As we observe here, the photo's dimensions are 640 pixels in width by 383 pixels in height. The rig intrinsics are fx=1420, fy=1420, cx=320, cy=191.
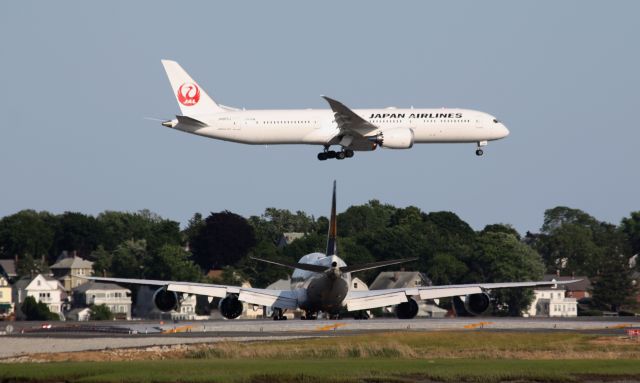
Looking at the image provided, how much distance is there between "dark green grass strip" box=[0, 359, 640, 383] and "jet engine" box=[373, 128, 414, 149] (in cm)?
4212

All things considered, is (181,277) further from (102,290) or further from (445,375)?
(445,375)

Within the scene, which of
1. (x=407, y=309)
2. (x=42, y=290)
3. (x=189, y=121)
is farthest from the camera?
(x=42, y=290)

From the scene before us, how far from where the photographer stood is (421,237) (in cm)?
14112

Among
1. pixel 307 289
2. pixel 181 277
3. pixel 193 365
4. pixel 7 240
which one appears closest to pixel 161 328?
pixel 307 289

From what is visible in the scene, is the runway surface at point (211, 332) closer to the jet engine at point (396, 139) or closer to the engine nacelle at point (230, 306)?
the engine nacelle at point (230, 306)

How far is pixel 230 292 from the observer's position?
62500 mm

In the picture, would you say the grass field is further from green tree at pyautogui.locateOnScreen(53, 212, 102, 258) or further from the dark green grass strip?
green tree at pyautogui.locateOnScreen(53, 212, 102, 258)

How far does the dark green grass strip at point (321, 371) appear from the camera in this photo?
122 ft

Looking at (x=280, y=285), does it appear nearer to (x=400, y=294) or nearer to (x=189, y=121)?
(x=189, y=121)

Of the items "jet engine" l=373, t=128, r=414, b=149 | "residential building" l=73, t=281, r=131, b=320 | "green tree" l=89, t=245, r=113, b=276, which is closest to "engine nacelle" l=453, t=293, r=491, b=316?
"jet engine" l=373, t=128, r=414, b=149

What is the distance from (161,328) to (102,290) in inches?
2896

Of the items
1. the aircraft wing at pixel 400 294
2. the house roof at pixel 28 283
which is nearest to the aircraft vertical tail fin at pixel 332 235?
the aircraft wing at pixel 400 294

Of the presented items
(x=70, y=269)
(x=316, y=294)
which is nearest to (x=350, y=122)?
(x=316, y=294)

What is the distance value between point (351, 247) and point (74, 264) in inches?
1272
